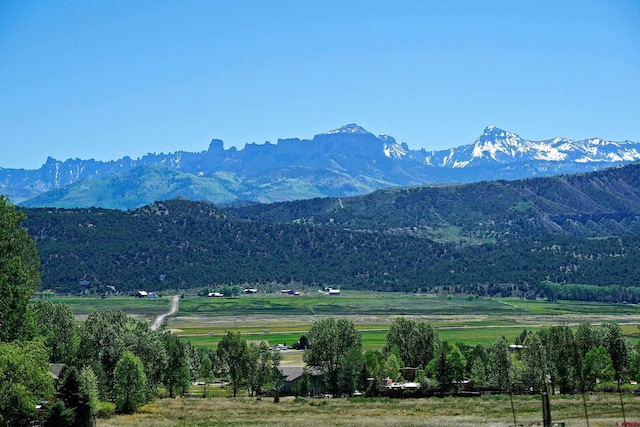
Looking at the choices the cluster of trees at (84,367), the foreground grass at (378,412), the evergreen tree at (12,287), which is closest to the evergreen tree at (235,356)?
the cluster of trees at (84,367)

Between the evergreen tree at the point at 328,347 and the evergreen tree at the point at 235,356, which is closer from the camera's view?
the evergreen tree at the point at 235,356

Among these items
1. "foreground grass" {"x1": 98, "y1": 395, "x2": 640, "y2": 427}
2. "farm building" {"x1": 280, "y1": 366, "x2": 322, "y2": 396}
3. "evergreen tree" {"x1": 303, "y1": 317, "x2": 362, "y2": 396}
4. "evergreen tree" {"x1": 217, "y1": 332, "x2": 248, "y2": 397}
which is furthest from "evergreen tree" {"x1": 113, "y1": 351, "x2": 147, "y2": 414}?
"evergreen tree" {"x1": 303, "y1": 317, "x2": 362, "y2": 396}

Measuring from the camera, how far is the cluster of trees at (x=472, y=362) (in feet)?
299

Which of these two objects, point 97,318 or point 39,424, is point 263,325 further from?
point 39,424

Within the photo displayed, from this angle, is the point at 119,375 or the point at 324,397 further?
the point at 324,397

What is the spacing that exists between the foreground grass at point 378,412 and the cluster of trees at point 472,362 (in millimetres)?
7154

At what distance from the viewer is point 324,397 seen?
9312 cm

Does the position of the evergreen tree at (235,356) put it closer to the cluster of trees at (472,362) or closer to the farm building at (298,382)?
the farm building at (298,382)

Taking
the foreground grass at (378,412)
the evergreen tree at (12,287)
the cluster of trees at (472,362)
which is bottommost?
the foreground grass at (378,412)

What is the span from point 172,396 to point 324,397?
56.0 ft

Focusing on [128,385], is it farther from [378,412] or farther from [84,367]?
[378,412]

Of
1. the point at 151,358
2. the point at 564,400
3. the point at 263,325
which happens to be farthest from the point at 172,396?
the point at 263,325

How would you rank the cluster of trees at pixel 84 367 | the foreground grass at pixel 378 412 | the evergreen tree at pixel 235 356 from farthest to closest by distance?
Result: 1. the evergreen tree at pixel 235 356
2. the foreground grass at pixel 378 412
3. the cluster of trees at pixel 84 367

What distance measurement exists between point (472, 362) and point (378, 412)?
2973 centimetres
